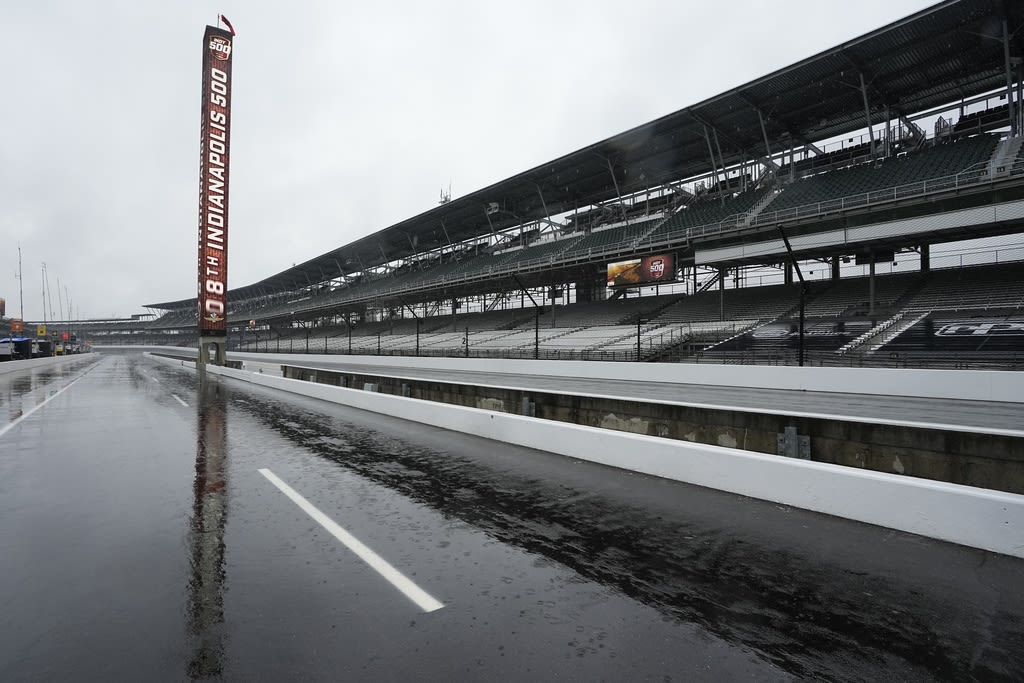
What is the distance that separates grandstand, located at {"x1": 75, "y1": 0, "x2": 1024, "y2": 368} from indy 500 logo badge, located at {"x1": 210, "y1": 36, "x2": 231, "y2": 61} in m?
22.4

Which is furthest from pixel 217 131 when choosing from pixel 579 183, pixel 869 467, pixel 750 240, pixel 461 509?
pixel 869 467

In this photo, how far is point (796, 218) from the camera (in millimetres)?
26281

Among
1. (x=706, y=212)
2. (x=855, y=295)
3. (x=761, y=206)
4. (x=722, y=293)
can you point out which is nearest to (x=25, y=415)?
(x=722, y=293)

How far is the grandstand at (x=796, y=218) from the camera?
21.4 metres

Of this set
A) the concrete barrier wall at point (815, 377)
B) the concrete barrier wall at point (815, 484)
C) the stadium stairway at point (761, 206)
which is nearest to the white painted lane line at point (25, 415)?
the concrete barrier wall at point (815, 484)

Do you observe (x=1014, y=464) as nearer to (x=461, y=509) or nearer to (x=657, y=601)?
(x=657, y=601)

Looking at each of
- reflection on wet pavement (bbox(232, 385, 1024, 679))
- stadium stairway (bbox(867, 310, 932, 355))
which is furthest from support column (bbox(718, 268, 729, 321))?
reflection on wet pavement (bbox(232, 385, 1024, 679))

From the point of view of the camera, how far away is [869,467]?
22.0 feet

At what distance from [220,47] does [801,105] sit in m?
39.1

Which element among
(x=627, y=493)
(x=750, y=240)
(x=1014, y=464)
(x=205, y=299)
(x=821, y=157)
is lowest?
(x=627, y=493)

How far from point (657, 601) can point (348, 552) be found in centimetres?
248

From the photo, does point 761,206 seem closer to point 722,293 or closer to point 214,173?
point 722,293

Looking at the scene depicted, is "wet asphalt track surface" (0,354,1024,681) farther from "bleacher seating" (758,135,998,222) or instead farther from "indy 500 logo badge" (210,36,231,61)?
"indy 500 logo badge" (210,36,231,61)

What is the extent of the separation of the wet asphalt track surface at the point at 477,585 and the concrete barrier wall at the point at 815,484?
0.20 metres
